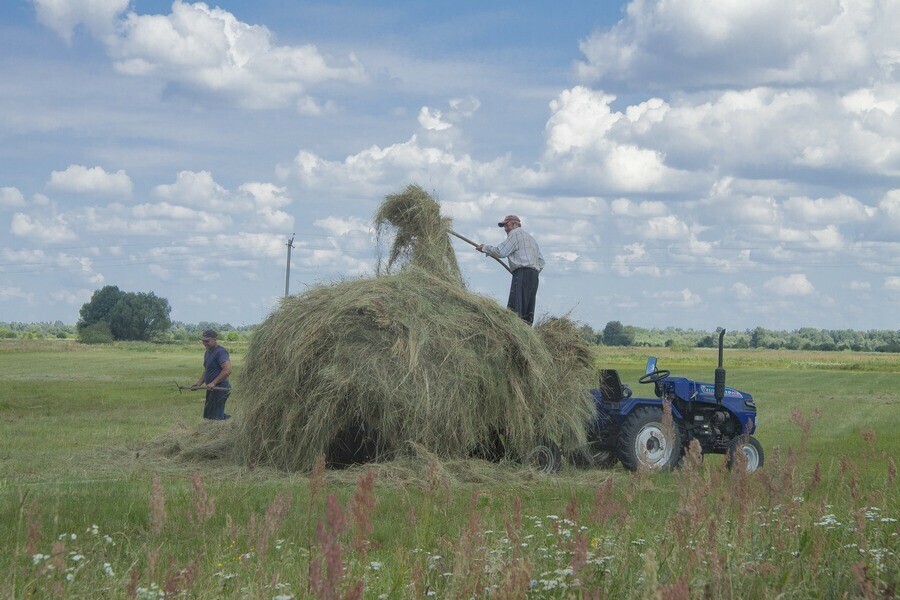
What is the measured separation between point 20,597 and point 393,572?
1926 millimetres

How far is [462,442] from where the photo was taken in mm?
11234

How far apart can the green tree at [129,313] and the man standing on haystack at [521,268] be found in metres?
127

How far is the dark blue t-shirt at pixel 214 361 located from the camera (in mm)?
15556

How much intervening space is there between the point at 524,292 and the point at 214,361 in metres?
5.50

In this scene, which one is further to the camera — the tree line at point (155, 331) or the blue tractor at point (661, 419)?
the tree line at point (155, 331)

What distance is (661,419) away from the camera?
41.5 feet

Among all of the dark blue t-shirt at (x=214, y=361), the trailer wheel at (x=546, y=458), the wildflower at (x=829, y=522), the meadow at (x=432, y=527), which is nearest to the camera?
the meadow at (x=432, y=527)

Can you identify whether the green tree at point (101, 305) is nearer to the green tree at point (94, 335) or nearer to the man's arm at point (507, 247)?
the green tree at point (94, 335)

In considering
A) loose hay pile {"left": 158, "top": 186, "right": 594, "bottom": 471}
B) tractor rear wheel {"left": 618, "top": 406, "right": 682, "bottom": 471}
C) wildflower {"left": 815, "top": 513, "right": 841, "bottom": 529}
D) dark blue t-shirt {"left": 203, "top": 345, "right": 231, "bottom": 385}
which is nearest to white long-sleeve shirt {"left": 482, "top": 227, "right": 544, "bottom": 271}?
loose hay pile {"left": 158, "top": 186, "right": 594, "bottom": 471}

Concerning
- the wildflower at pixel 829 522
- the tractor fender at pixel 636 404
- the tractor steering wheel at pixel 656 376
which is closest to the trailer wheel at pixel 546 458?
the tractor fender at pixel 636 404

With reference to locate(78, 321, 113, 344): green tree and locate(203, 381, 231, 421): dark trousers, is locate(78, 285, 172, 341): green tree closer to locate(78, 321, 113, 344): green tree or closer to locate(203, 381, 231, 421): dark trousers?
locate(78, 321, 113, 344): green tree

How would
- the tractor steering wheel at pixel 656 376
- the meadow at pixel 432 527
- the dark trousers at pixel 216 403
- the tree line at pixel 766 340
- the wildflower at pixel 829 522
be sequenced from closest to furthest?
the meadow at pixel 432 527 → the wildflower at pixel 829 522 → the tractor steering wheel at pixel 656 376 → the dark trousers at pixel 216 403 → the tree line at pixel 766 340

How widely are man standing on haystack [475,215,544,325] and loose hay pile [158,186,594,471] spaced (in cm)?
65

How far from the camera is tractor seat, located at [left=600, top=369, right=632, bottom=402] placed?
12.6 m
